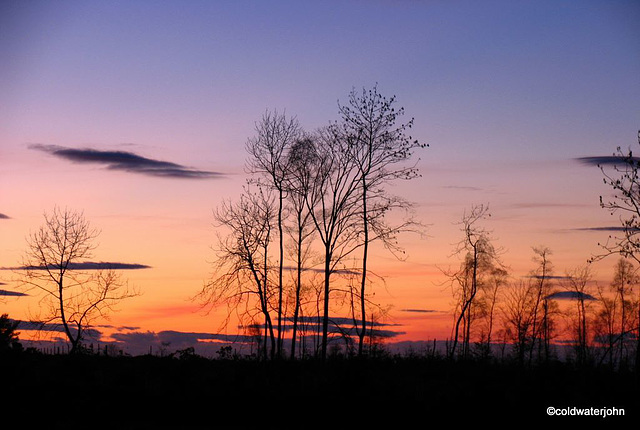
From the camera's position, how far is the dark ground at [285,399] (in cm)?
2652

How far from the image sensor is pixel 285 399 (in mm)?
28906

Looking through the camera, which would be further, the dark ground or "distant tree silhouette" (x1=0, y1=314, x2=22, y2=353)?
"distant tree silhouette" (x1=0, y1=314, x2=22, y2=353)

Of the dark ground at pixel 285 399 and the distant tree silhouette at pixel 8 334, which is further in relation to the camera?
the distant tree silhouette at pixel 8 334

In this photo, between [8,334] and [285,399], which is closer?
[285,399]

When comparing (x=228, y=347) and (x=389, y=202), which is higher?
(x=389, y=202)

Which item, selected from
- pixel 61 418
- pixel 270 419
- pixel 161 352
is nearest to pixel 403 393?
pixel 270 419

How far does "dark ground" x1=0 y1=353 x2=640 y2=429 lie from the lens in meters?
26.5

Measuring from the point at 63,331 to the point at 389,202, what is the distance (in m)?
28.6

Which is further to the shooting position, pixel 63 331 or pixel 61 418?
pixel 63 331

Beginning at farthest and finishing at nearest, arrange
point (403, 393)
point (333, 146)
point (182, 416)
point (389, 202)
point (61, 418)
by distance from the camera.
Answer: point (333, 146) → point (389, 202) → point (403, 393) → point (182, 416) → point (61, 418)

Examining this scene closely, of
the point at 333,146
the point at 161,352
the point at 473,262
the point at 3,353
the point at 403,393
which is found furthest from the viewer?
the point at 473,262

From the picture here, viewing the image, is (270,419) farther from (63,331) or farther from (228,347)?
(63,331)

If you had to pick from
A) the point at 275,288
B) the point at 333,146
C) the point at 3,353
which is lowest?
the point at 3,353

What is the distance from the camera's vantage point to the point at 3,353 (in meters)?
35.0
